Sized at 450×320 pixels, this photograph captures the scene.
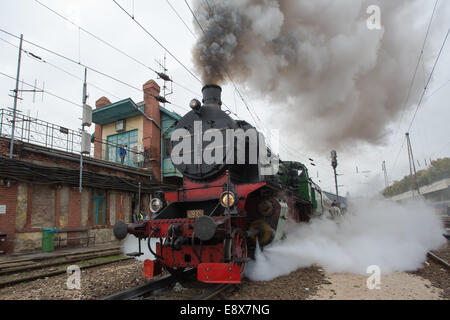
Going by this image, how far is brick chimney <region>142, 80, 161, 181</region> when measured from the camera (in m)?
17.0

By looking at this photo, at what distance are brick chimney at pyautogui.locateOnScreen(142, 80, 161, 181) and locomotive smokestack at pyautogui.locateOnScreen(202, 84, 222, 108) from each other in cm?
1084

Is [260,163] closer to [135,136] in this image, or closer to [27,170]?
[27,170]

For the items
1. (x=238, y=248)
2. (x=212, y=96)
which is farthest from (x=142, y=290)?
(x=212, y=96)

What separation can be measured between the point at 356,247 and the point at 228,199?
4.89 meters

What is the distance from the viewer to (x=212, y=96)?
21.5 ft

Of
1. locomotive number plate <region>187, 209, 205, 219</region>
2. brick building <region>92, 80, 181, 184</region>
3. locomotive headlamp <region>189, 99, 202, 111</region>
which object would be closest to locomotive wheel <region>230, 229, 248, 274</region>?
locomotive number plate <region>187, 209, 205, 219</region>

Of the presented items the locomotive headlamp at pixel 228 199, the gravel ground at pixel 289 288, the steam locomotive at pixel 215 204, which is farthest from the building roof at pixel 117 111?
the locomotive headlamp at pixel 228 199

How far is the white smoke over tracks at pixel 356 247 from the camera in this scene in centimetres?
601

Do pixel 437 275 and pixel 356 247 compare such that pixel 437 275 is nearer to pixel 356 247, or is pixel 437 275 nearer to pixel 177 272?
pixel 356 247

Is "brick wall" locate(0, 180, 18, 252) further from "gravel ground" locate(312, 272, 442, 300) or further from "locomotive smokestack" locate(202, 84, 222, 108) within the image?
"gravel ground" locate(312, 272, 442, 300)

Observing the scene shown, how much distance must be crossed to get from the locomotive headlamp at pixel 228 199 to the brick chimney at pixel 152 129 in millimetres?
12742

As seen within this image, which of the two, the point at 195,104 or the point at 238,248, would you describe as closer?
the point at 238,248
